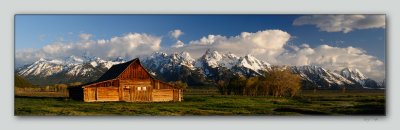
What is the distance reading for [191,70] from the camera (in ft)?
44.6

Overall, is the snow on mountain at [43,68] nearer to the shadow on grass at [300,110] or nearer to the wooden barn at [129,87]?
the wooden barn at [129,87]

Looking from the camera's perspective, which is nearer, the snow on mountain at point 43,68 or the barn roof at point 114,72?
the snow on mountain at point 43,68

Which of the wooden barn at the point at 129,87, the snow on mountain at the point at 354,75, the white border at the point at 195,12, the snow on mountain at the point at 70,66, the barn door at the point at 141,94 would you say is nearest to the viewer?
the white border at the point at 195,12

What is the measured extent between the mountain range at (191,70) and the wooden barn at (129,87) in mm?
121

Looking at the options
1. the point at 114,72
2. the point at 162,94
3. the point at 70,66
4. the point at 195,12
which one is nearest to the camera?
the point at 195,12

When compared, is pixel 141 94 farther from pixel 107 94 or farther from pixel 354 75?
pixel 354 75

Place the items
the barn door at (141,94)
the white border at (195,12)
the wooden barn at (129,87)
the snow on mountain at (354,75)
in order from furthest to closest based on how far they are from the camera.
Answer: the barn door at (141,94)
the wooden barn at (129,87)
the snow on mountain at (354,75)
the white border at (195,12)

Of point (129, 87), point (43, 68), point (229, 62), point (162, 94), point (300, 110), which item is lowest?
point (300, 110)

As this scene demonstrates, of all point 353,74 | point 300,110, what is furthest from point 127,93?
point 353,74

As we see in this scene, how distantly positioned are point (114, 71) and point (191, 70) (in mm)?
1363

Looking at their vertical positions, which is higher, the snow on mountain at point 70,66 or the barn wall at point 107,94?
the snow on mountain at point 70,66

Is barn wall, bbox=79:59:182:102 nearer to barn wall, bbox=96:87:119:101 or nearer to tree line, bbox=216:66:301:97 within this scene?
barn wall, bbox=96:87:119:101

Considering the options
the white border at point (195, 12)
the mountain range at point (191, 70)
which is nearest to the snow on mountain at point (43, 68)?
the mountain range at point (191, 70)

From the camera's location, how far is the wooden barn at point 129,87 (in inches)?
534
